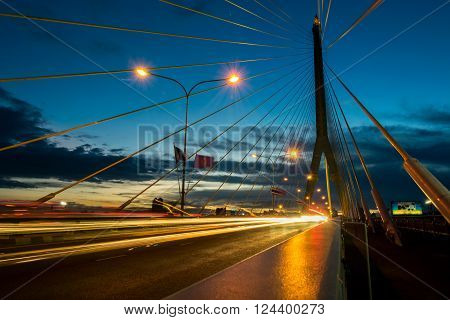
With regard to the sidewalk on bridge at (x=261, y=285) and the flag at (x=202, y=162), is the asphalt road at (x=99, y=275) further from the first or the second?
the flag at (x=202, y=162)

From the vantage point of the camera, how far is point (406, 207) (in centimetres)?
6550

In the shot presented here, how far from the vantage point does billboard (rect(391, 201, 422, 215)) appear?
2539 inches

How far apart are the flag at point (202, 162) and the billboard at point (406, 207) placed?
152ft

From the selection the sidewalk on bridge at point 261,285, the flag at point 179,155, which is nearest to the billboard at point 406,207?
the flag at point 179,155

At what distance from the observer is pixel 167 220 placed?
21688 mm

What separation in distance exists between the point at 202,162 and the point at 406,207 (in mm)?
48114

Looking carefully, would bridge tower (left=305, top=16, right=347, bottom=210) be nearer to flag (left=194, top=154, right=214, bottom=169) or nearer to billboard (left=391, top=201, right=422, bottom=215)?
flag (left=194, top=154, right=214, bottom=169)

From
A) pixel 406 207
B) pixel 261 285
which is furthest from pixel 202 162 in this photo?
pixel 406 207

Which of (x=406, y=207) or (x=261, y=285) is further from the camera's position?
(x=406, y=207)

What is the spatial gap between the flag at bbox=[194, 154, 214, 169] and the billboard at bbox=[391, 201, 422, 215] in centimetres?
4621

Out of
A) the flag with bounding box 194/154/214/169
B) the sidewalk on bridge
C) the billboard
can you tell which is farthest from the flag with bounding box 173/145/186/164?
the billboard

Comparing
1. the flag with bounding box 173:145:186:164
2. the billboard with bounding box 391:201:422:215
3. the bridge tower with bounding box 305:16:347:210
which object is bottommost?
the billboard with bounding box 391:201:422:215

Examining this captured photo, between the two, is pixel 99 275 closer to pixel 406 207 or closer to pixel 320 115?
pixel 320 115

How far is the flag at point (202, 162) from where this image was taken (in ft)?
106
